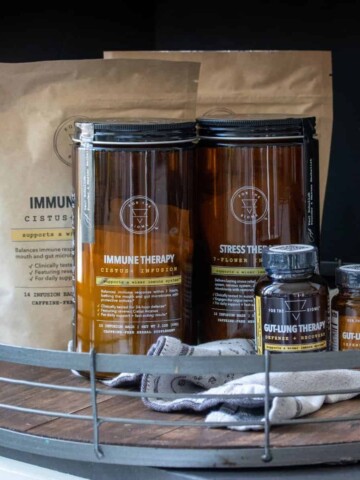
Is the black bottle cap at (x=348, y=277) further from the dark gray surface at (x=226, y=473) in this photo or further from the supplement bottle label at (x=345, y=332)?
the dark gray surface at (x=226, y=473)

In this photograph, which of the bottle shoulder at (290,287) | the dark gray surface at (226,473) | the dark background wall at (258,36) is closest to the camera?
the dark gray surface at (226,473)

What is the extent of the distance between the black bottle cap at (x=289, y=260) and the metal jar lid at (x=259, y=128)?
0.38ft

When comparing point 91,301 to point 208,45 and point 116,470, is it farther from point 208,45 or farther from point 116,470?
point 208,45

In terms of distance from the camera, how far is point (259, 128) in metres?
0.80

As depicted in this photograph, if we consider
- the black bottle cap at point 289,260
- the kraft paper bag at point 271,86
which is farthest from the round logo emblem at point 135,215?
the kraft paper bag at point 271,86

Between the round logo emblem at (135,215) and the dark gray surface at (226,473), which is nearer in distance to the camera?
the dark gray surface at (226,473)

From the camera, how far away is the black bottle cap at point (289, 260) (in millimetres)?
732

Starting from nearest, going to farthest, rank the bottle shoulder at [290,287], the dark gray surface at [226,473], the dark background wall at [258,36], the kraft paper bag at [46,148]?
the dark gray surface at [226,473] → the bottle shoulder at [290,287] → the kraft paper bag at [46,148] → the dark background wall at [258,36]

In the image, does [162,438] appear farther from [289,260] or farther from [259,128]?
[259,128]

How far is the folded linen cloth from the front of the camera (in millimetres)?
685

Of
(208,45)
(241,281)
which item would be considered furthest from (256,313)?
Result: (208,45)

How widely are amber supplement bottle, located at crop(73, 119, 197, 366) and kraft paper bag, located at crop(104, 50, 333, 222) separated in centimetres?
17

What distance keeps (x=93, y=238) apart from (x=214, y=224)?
0.11 m

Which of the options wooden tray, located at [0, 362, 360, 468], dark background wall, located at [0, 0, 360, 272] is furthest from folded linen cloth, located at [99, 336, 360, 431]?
dark background wall, located at [0, 0, 360, 272]
